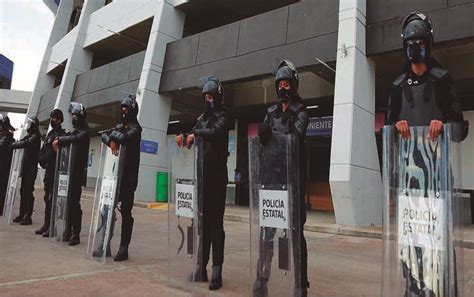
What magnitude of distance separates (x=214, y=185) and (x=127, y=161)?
161 centimetres

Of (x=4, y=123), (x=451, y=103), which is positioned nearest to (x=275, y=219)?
(x=451, y=103)

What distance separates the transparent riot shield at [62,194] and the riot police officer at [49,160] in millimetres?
390

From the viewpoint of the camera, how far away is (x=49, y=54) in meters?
25.4

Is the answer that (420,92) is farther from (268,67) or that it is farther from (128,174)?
(268,67)

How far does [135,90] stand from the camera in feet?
51.1

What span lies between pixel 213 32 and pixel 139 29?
5.06 metres

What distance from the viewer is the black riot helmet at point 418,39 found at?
113 inches

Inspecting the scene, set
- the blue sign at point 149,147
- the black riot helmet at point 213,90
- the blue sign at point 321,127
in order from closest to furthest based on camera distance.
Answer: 1. the black riot helmet at point 213,90
2. the blue sign at point 321,127
3. the blue sign at point 149,147

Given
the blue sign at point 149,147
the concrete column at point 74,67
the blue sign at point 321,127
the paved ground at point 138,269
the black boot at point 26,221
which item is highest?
the concrete column at point 74,67

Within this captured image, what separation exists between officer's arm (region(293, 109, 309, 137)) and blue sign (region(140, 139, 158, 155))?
1153 centimetres

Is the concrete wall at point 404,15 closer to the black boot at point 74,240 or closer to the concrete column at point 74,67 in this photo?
the black boot at point 74,240

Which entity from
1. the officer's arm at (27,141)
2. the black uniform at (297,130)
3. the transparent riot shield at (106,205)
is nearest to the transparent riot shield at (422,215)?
the black uniform at (297,130)

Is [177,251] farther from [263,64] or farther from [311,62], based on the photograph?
[263,64]

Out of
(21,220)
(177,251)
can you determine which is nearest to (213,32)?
(21,220)
